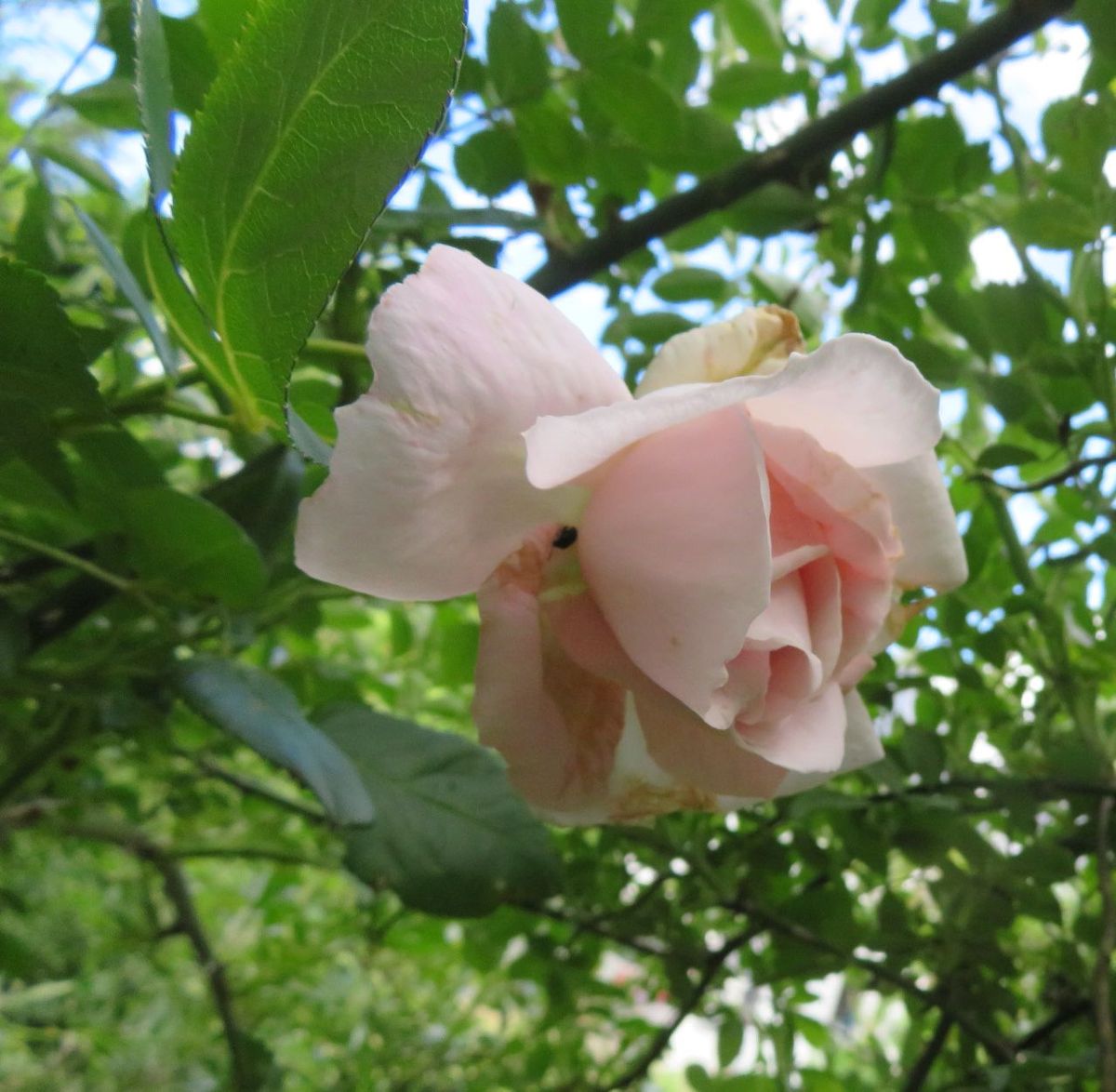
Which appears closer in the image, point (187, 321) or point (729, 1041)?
point (187, 321)

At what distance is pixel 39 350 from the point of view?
22 centimetres

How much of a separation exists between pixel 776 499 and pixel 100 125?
0.37 metres

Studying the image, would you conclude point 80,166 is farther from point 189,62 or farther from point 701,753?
point 701,753

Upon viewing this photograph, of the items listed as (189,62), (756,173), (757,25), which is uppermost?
(757,25)

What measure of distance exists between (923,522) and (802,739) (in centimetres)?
7

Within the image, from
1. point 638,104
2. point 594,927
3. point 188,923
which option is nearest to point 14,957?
point 188,923

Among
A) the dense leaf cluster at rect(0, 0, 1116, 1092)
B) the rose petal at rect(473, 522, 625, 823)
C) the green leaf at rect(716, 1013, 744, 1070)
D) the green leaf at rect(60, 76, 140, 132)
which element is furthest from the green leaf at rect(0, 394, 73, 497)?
the green leaf at rect(716, 1013, 744, 1070)

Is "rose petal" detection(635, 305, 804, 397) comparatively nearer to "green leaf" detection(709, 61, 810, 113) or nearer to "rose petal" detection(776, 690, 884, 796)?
"rose petal" detection(776, 690, 884, 796)

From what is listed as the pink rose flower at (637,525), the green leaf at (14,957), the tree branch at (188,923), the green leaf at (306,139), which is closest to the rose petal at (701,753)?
the pink rose flower at (637,525)

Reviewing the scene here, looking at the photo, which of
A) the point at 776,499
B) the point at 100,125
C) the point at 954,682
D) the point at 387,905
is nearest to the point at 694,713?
the point at 776,499

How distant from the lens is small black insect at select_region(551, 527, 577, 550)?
245mm

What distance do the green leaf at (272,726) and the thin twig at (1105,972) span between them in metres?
0.24

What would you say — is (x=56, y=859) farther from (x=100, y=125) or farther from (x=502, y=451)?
(x=502, y=451)

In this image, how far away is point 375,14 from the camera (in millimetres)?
162
